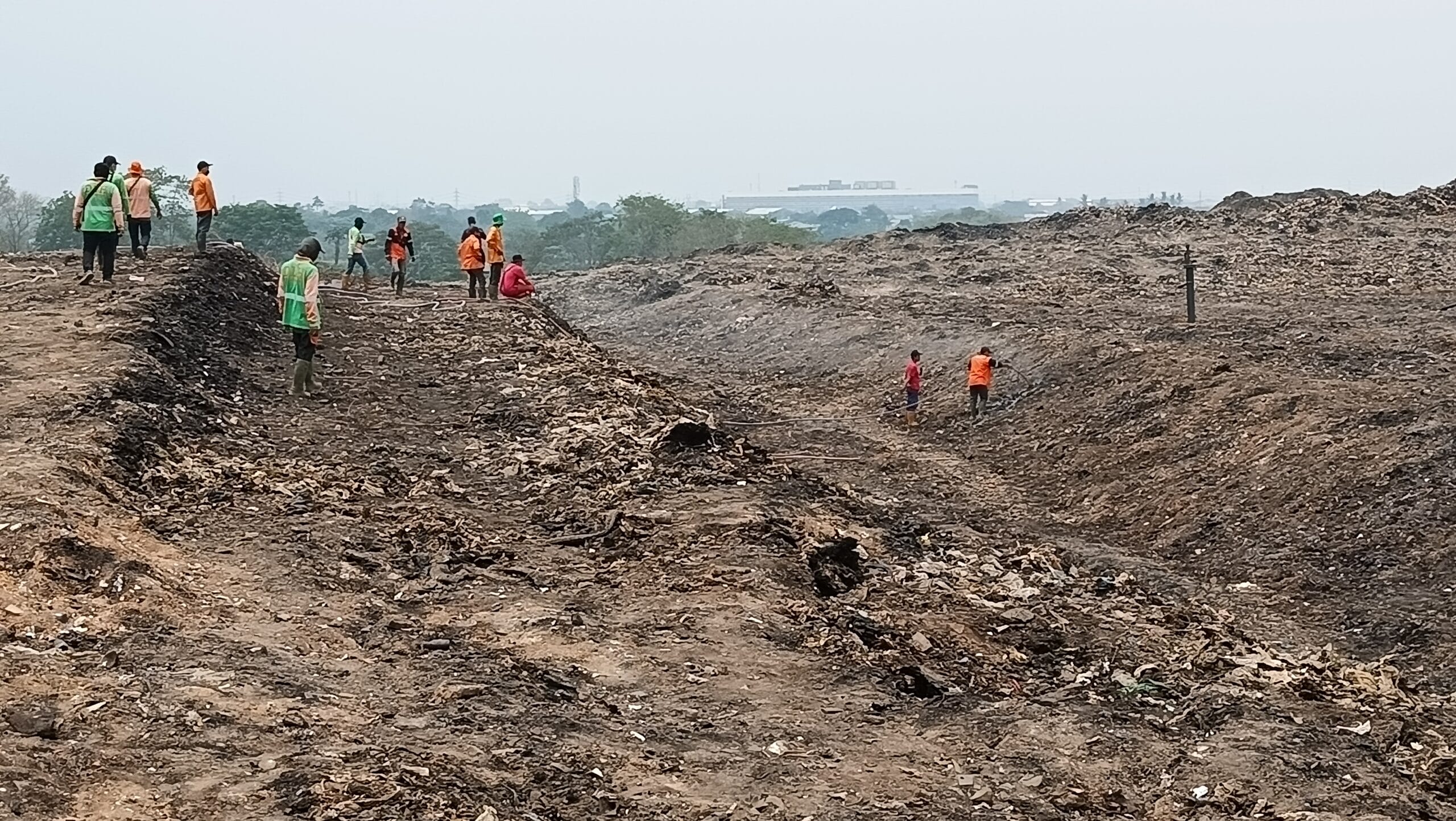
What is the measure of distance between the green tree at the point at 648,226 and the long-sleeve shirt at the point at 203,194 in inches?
1686

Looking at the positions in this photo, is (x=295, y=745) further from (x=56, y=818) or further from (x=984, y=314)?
(x=984, y=314)

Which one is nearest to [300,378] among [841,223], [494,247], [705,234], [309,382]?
[309,382]

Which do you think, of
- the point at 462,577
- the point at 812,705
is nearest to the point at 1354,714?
the point at 812,705

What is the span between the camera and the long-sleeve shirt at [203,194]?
17766 millimetres

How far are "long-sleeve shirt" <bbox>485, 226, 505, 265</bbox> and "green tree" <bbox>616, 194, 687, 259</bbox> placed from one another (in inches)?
1611

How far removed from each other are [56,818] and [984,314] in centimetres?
1908

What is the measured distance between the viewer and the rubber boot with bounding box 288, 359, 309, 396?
491 inches

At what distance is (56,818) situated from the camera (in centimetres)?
467

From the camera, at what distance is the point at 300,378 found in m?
12.5

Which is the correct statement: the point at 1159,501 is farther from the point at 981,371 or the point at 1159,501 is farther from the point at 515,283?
the point at 515,283

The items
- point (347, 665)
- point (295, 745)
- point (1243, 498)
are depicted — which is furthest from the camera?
point (1243, 498)

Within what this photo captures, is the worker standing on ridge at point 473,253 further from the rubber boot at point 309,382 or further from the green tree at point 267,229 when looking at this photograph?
the green tree at point 267,229

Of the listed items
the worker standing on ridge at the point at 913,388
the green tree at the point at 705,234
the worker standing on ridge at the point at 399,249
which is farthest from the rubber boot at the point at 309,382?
the green tree at the point at 705,234

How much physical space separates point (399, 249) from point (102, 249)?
588 centimetres
